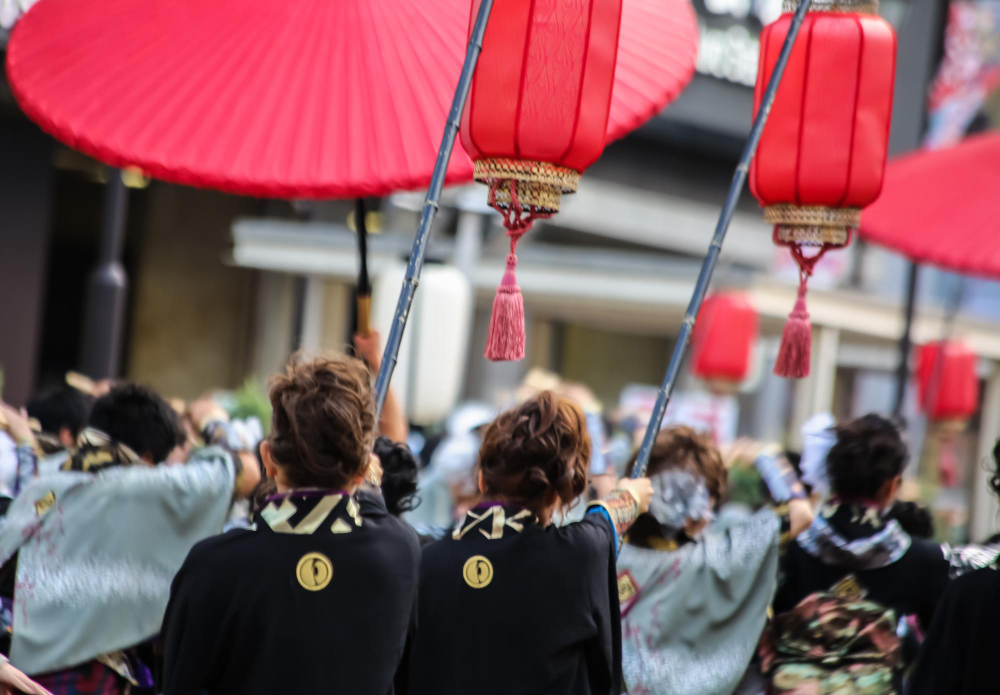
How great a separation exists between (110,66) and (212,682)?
170cm

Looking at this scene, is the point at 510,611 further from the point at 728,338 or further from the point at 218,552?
the point at 728,338

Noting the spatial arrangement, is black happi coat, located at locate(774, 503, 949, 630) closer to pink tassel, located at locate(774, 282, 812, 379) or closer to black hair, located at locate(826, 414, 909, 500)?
black hair, located at locate(826, 414, 909, 500)

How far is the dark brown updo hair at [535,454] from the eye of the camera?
2.20 m

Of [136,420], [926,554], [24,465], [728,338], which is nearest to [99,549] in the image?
[136,420]

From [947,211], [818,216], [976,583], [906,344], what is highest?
[947,211]

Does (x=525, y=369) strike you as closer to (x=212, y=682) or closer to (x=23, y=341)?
(x=23, y=341)

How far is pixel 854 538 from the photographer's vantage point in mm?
2961

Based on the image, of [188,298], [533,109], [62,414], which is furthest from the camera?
[188,298]

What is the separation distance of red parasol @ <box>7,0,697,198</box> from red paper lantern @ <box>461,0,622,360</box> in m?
0.33

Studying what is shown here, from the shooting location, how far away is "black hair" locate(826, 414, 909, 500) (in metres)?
3.04

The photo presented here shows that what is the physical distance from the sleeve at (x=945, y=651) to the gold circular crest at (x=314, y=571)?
4.22 ft

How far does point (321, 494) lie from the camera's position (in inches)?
77.9

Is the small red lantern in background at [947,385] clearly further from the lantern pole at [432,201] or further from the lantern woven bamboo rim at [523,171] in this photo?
the lantern pole at [432,201]

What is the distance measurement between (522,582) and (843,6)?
1.92 metres
